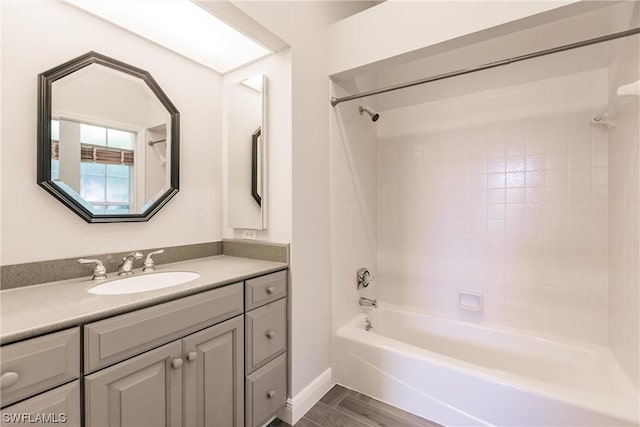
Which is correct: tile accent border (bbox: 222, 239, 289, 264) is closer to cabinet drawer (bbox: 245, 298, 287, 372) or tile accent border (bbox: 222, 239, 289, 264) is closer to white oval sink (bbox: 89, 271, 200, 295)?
cabinet drawer (bbox: 245, 298, 287, 372)

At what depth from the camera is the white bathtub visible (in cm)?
135

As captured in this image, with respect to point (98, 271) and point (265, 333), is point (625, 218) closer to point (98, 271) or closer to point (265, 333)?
point (265, 333)

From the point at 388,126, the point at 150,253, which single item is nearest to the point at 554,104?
the point at 388,126

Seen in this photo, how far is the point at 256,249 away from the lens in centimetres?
180

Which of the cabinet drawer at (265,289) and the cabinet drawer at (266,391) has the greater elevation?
the cabinet drawer at (265,289)

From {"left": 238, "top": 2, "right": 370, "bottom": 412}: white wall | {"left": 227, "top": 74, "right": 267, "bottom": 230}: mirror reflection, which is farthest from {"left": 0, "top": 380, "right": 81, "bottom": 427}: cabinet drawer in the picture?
{"left": 227, "top": 74, "right": 267, "bottom": 230}: mirror reflection

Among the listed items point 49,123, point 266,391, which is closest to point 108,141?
point 49,123

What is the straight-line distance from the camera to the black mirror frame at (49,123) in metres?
1.23

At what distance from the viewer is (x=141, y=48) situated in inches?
62.7

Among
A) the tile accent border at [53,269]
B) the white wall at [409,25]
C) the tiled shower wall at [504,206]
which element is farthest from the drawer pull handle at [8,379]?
the tiled shower wall at [504,206]

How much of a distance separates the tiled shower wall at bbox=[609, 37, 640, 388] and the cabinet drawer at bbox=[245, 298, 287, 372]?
5.77ft

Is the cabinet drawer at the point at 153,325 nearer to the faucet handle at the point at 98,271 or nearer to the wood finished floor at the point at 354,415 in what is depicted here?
the faucet handle at the point at 98,271

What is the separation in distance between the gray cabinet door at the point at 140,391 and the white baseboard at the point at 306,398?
2.37 ft

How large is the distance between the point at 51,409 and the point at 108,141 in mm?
1166
